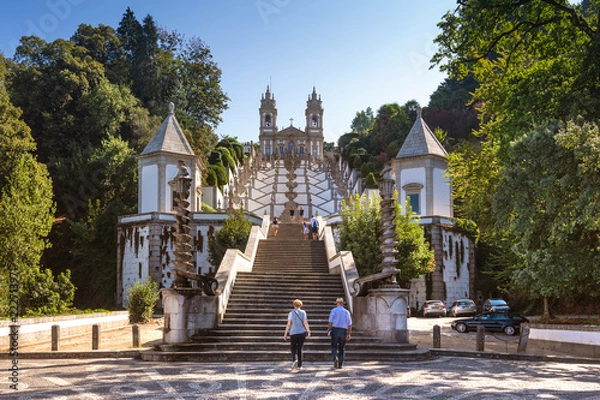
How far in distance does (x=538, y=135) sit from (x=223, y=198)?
140ft

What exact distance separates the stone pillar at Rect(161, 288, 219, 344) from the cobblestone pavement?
1.46 metres

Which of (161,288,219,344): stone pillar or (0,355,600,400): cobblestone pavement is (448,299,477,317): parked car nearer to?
(0,355,600,400): cobblestone pavement

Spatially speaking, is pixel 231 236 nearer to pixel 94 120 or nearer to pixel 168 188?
pixel 168 188

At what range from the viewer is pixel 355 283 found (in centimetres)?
1722

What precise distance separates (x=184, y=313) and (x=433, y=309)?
19752mm

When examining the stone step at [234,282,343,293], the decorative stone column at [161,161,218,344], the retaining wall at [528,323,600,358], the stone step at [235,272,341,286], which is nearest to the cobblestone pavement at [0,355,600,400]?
the decorative stone column at [161,161,218,344]

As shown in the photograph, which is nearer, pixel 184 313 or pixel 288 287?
pixel 184 313

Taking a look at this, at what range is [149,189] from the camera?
3609 cm

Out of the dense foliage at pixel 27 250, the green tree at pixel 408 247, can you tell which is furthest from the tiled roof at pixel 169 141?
the green tree at pixel 408 247

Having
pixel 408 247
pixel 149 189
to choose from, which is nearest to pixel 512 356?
pixel 408 247

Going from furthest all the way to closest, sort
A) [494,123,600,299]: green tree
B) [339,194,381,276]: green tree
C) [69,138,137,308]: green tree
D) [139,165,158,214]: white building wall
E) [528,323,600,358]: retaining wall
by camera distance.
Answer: [69,138,137,308]: green tree, [139,165,158,214]: white building wall, [339,194,381,276]: green tree, [528,323,600,358]: retaining wall, [494,123,600,299]: green tree

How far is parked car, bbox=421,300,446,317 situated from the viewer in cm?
3253

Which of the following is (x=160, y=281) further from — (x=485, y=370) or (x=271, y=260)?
(x=485, y=370)

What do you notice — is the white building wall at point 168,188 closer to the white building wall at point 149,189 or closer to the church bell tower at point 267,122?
the white building wall at point 149,189
